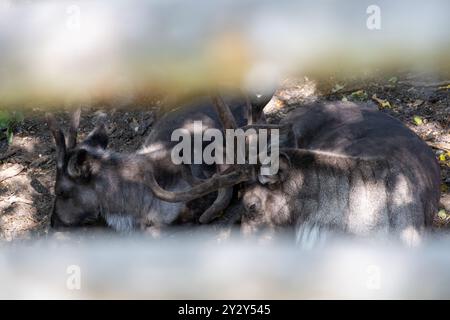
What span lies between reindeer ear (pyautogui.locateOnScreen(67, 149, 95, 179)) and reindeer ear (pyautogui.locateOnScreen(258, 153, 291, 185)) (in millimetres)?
1537

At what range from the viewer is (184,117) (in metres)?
5.97

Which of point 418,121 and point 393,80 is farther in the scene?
point 393,80

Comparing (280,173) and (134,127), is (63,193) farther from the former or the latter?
(280,173)

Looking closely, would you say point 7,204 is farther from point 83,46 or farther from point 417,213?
point 83,46

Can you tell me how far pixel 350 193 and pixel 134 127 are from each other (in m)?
3.00

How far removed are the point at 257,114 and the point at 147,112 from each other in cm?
242

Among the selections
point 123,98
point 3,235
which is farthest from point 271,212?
point 123,98

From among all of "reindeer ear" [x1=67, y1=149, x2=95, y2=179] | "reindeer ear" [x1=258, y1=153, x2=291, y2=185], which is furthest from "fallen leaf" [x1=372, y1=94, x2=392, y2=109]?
"reindeer ear" [x1=67, y1=149, x2=95, y2=179]

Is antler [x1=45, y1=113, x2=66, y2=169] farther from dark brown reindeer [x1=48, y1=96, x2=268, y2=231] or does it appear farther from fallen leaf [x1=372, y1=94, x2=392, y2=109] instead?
fallen leaf [x1=372, y1=94, x2=392, y2=109]

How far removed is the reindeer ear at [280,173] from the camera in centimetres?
445

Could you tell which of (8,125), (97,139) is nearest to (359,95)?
(97,139)

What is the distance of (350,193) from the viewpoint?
4.46 m

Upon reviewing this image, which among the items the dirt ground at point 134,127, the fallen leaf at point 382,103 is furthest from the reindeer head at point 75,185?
the fallen leaf at point 382,103

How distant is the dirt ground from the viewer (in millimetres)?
5820
